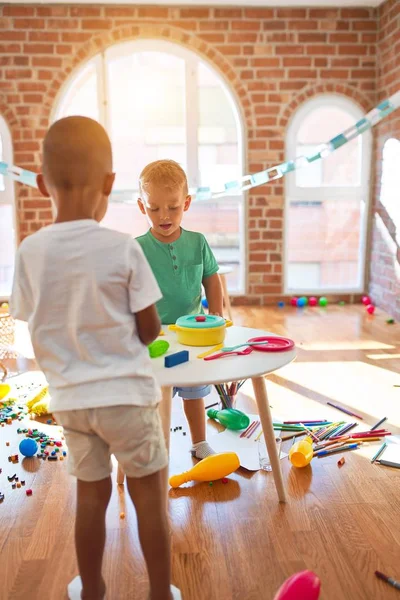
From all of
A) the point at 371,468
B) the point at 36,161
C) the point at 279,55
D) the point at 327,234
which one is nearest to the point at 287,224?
the point at 327,234

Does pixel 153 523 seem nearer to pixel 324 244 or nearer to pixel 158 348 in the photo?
pixel 158 348

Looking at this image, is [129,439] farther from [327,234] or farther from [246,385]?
[327,234]

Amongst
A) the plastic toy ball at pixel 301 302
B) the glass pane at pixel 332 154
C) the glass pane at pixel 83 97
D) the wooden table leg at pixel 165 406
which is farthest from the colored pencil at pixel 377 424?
the glass pane at pixel 83 97

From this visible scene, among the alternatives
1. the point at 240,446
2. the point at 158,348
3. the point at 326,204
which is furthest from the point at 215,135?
the point at 158,348

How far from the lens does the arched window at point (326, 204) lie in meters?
4.35

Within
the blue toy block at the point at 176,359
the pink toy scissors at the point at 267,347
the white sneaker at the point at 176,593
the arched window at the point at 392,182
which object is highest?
the arched window at the point at 392,182

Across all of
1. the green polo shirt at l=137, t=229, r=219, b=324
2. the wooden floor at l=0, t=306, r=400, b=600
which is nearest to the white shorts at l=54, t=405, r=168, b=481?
the wooden floor at l=0, t=306, r=400, b=600

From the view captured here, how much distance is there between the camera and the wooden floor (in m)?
1.25

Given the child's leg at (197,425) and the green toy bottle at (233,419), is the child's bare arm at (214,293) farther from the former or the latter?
the green toy bottle at (233,419)

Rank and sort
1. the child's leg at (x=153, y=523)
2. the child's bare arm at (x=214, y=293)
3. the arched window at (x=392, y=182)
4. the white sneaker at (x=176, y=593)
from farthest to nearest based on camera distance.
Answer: the arched window at (x=392, y=182) < the child's bare arm at (x=214, y=293) < the white sneaker at (x=176, y=593) < the child's leg at (x=153, y=523)

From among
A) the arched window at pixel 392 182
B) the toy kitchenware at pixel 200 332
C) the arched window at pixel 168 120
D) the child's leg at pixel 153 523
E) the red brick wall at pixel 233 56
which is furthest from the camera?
the arched window at pixel 168 120

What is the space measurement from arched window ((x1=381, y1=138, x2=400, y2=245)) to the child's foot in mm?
2553

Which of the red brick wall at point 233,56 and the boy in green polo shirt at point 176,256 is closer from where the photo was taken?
the boy in green polo shirt at point 176,256

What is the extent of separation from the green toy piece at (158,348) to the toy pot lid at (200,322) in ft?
0.31
